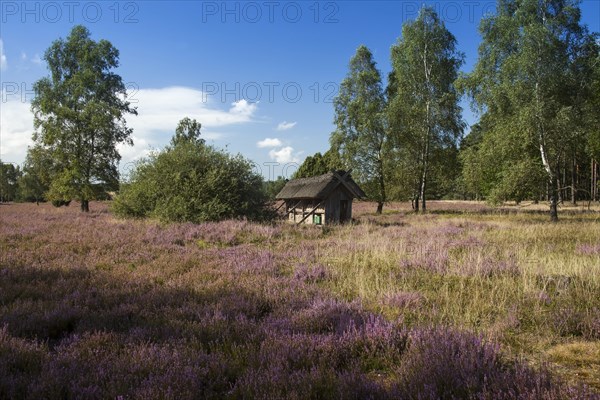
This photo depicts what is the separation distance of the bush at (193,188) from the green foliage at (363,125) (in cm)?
1324

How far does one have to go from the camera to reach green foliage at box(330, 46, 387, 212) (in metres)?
31.9

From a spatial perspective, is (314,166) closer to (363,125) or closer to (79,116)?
(363,125)

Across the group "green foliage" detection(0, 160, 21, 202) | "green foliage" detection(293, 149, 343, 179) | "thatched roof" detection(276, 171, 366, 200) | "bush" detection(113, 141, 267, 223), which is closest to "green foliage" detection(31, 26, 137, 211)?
"bush" detection(113, 141, 267, 223)

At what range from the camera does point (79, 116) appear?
94.0ft

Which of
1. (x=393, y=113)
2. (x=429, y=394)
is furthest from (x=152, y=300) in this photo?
(x=393, y=113)

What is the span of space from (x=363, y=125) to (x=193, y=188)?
57.9 ft

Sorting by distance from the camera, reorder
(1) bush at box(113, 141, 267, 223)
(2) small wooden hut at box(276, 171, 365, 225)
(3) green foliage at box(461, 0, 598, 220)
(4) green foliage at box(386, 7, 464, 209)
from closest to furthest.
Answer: (1) bush at box(113, 141, 267, 223)
(3) green foliage at box(461, 0, 598, 220)
(2) small wooden hut at box(276, 171, 365, 225)
(4) green foliage at box(386, 7, 464, 209)

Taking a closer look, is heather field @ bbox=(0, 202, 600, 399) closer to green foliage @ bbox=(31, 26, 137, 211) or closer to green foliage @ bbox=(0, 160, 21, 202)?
green foliage @ bbox=(31, 26, 137, 211)

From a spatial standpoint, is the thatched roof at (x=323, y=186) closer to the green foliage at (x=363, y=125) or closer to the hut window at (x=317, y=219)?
the hut window at (x=317, y=219)

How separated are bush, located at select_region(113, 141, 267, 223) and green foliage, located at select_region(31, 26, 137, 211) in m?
9.62

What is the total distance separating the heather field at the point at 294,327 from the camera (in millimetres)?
3197

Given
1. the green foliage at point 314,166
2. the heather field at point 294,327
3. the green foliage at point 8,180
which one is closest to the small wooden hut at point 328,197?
the heather field at point 294,327

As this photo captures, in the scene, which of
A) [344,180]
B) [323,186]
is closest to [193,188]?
[323,186]

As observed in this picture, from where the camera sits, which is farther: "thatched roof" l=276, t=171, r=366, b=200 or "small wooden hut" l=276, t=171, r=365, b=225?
"small wooden hut" l=276, t=171, r=365, b=225
